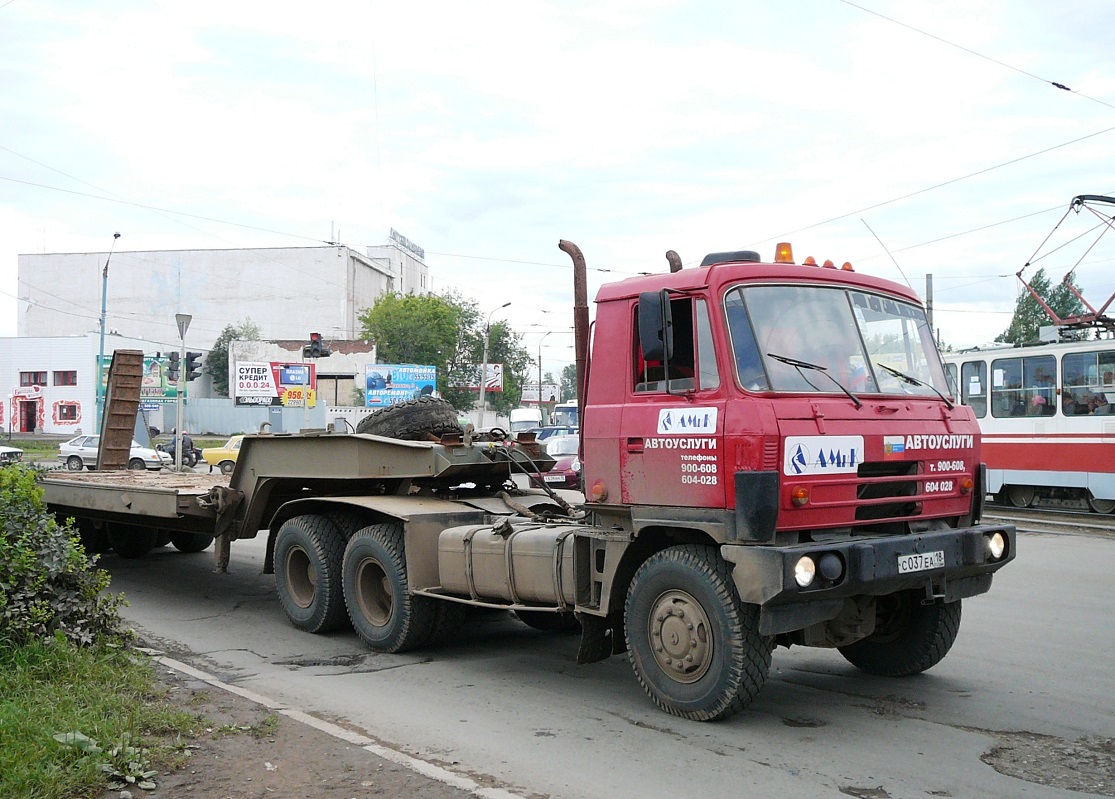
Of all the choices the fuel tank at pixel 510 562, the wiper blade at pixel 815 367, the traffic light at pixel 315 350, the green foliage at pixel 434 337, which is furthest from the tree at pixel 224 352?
the wiper blade at pixel 815 367

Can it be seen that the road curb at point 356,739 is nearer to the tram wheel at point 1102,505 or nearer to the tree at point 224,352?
the tram wheel at point 1102,505

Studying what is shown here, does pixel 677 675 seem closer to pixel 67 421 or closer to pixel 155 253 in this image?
pixel 67 421

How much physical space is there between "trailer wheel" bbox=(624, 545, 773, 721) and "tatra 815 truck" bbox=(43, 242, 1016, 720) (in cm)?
1

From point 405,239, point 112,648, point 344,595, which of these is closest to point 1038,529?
point 344,595

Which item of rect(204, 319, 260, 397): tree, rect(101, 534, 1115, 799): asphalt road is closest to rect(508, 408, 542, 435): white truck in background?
rect(204, 319, 260, 397): tree

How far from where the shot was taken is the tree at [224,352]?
236 feet

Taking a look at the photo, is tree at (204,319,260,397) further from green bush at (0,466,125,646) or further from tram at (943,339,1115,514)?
green bush at (0,466,125,646)

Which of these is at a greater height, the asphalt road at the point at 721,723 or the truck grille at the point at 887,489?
the truck grille at the point at 887,489

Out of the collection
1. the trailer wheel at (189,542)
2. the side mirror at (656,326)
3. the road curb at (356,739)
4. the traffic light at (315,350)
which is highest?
the traffic light at (315,350)

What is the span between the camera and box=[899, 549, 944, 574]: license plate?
18.4 ft

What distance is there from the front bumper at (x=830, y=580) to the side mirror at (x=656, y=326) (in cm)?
116

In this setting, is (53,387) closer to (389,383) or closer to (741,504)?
(389,383)

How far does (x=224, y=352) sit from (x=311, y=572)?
6676cm

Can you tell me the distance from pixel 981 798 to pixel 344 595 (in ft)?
17.1
